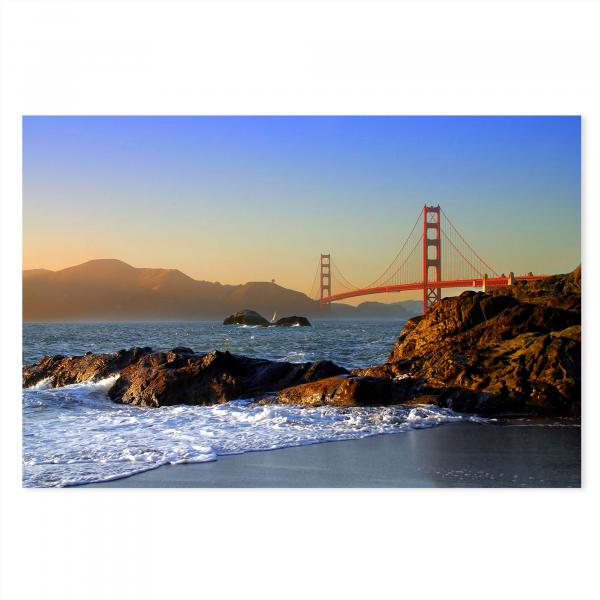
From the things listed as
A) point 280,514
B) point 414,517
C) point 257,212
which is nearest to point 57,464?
point 280,514

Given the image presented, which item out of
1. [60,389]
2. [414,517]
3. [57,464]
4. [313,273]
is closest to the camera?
[414,517]

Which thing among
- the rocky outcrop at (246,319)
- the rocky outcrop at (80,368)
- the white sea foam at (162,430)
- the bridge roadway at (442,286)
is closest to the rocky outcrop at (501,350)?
the bridge roadway at (442,286)

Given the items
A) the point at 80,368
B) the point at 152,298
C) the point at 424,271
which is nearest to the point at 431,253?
the point at 424,271

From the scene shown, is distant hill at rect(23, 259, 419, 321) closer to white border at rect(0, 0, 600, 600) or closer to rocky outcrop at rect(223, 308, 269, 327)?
rocky outcrop at rect(223, 308, 269, 327)

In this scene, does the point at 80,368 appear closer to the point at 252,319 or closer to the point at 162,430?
the point at 252,319

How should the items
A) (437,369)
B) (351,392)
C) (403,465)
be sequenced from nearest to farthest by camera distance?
1. (403,465)
2. (351,392)
3. (437,369)
